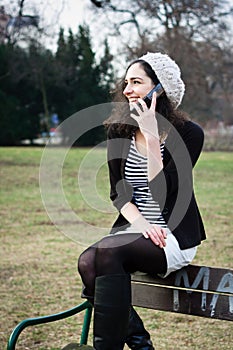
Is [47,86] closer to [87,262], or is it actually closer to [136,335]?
[136,335]

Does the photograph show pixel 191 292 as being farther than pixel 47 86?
No

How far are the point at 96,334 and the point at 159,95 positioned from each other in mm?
1034

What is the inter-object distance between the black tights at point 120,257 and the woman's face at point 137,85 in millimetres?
600

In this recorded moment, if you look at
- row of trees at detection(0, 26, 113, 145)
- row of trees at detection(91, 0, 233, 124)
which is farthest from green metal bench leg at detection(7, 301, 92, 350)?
row of trees at detection(0, 26, 113, 145)

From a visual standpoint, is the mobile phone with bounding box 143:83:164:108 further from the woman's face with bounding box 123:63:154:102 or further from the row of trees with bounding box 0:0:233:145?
the row of trees with bounding box 0:0:233:145

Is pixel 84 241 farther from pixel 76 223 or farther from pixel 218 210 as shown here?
pixel 218 210

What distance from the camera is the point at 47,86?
30.2m

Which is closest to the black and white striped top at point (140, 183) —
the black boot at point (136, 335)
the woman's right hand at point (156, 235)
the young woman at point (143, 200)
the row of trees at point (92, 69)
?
the young woman at point (143, 200)

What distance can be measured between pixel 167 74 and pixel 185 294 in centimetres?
93


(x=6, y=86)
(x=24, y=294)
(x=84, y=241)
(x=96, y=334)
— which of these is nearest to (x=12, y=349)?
(x=96, y=334)

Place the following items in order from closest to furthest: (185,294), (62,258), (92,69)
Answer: (185,294) < (62,258) < (92,69)

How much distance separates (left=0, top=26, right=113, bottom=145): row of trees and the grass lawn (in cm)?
1636

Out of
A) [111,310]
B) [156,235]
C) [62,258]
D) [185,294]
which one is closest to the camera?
[111,310]

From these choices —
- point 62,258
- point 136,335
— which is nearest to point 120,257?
point 136,335
